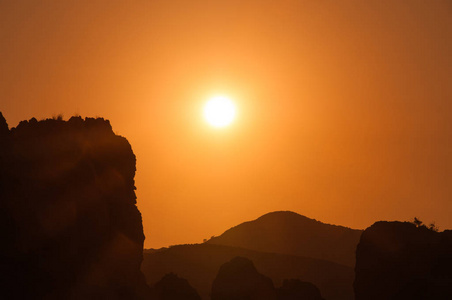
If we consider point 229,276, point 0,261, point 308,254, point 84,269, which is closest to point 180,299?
point 229,276

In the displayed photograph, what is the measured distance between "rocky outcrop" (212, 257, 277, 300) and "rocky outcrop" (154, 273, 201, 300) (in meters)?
4.22

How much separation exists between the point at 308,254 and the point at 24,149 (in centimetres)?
14119

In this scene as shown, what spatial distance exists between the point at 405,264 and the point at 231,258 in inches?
3072

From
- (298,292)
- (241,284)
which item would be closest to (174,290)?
(241,284)

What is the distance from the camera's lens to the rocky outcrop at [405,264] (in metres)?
71.8

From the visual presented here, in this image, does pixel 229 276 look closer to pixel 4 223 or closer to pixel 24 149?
pixel 24 149

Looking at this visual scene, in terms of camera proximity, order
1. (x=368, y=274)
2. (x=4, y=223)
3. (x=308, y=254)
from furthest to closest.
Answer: (x=308, y=254)
(x=368, y=274)
(x=4, y=223)

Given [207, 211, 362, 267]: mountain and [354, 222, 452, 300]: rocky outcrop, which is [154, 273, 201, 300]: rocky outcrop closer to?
[354, 222, 452, 300]: rocky outcrop

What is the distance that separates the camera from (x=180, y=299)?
282 feet

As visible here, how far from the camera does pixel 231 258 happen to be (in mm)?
148125

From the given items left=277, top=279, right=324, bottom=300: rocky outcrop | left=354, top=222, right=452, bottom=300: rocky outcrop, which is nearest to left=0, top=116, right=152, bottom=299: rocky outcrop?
left=277, top=279, right=324, bottom=300: rocky outcrop

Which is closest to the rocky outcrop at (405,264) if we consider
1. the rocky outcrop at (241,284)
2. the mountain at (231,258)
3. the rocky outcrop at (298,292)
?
the rocky outcrop at (298,292)

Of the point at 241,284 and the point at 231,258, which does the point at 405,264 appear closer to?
the point at 241,284

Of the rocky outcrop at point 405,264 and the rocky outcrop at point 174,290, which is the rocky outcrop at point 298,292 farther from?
the rocky outcrop at point 174,290
